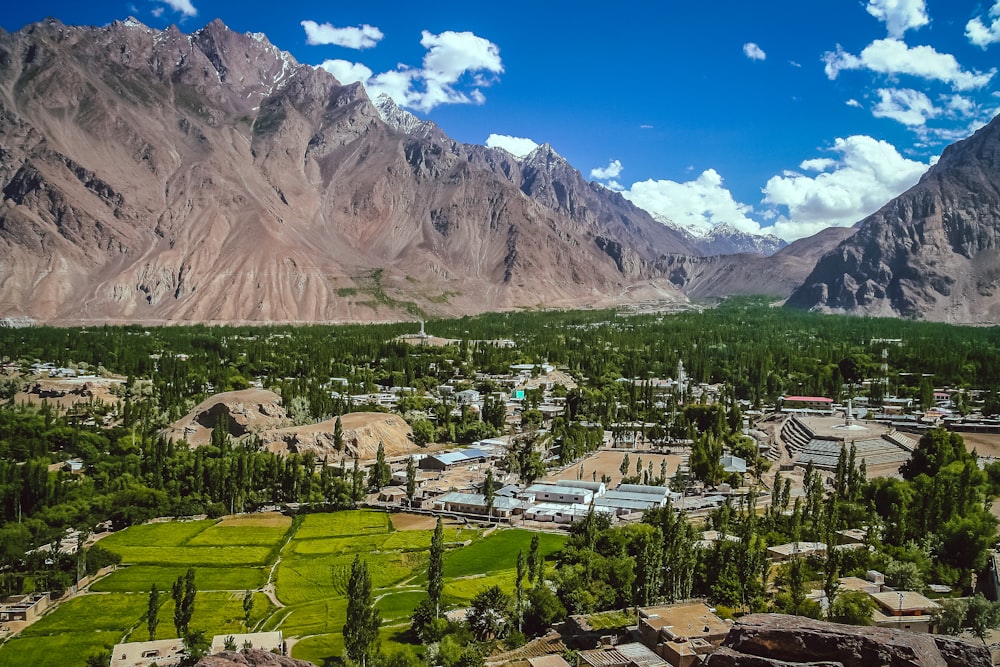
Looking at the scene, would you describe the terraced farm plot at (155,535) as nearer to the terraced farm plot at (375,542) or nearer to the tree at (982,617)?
the terraced farm plot at (375,542)

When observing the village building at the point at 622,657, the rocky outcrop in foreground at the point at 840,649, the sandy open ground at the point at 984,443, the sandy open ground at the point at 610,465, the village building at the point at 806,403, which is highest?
the rocky outcrop in foreground at the point at 840,649

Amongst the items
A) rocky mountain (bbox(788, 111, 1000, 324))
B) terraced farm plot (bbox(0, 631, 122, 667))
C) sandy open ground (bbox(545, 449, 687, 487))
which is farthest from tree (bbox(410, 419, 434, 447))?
rocky mountain (bbox(788, 111, 1000, 324))

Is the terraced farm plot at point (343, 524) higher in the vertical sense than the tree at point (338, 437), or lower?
lower

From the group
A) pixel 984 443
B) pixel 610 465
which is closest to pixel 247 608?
pixel 610 465

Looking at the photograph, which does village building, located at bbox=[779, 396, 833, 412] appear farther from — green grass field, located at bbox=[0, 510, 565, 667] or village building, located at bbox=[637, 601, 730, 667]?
village building, located at bbox=[637, 601, 730, 667]

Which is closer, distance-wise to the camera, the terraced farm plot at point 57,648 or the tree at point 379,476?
the terraced farm plot at point 57,648

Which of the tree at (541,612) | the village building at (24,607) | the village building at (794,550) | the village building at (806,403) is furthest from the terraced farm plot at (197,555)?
the village building at (806,403)

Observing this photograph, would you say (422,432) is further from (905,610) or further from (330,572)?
(905,610)
